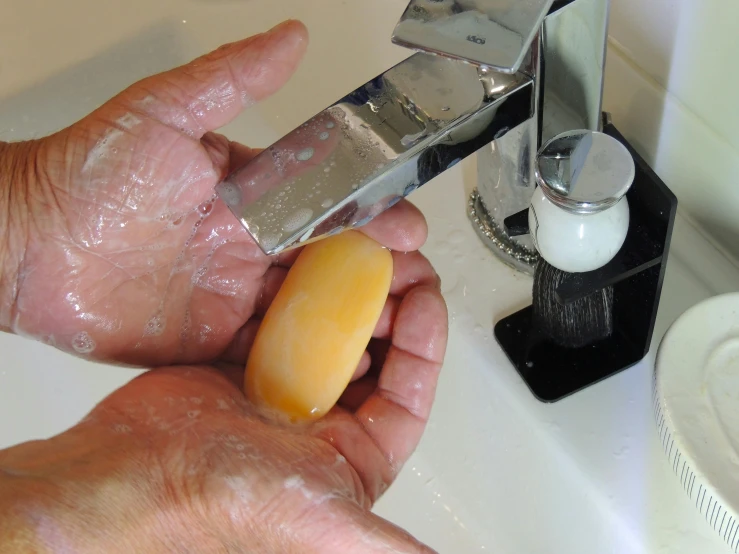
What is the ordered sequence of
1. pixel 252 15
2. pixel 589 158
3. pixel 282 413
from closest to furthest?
1. pixel 589 158
2. pixel 282 413
3. pixel 252 15

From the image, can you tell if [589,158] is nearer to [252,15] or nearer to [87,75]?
[252,15]

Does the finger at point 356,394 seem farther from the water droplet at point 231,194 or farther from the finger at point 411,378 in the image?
the water droplet at point 231,194

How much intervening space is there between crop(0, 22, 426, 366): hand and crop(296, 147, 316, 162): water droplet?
10 centimetres

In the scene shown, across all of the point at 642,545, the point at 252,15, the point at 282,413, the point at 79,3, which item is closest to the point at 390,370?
the point at 282,413

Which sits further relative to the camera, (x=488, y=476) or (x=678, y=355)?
(x=488, y=476)

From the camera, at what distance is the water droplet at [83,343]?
18.8 inches

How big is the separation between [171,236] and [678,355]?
31 centimetres

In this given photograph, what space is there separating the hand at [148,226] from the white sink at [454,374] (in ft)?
0.38

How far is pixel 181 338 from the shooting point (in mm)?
501

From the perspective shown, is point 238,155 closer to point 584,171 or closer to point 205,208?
point 205,208

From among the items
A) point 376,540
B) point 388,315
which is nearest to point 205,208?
point 388,315

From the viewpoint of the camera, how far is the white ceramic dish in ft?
1.16

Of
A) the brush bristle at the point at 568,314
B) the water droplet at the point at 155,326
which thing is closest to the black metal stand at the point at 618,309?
the brush bristle at the point at 568,314

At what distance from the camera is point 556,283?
0.40 m
